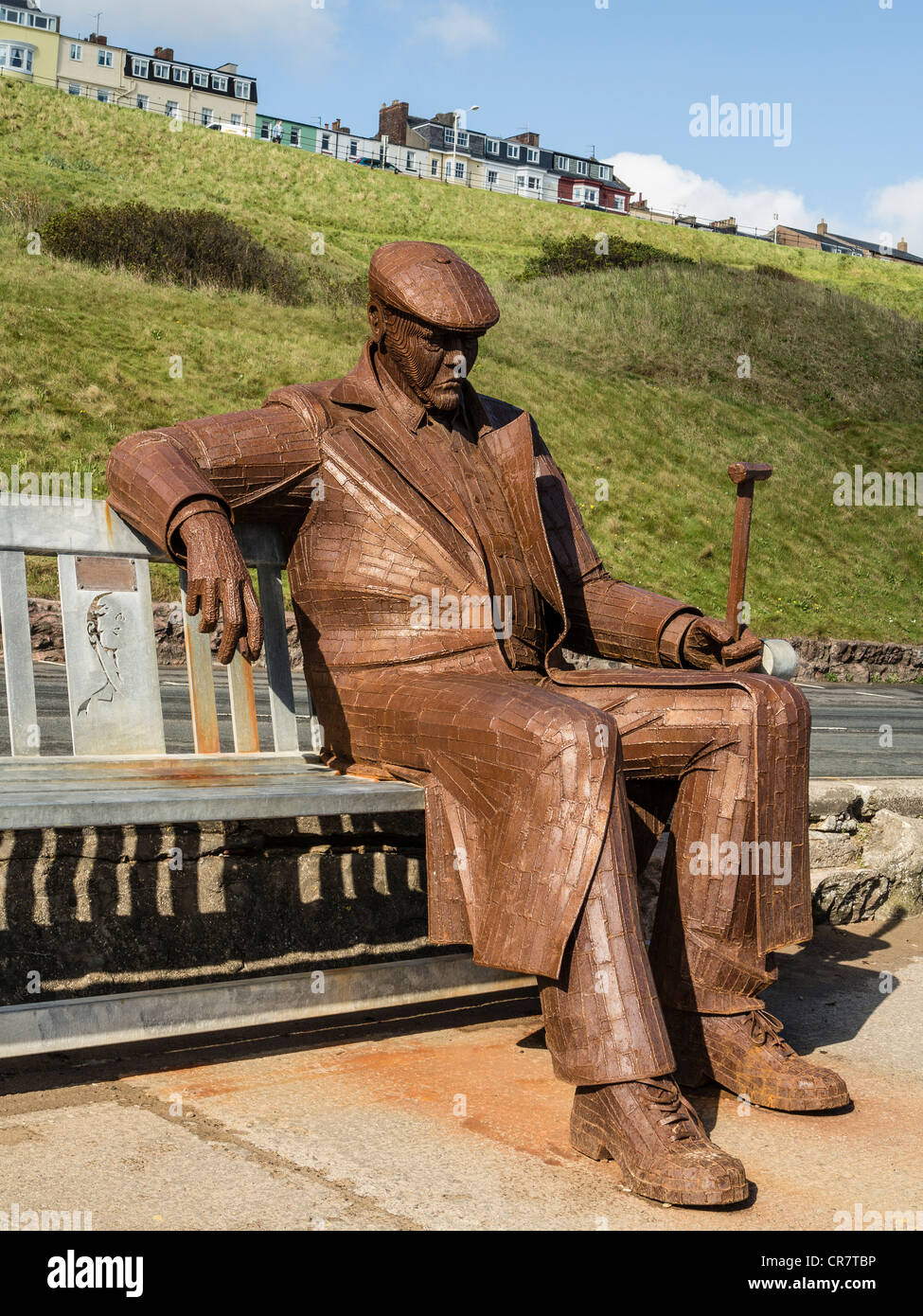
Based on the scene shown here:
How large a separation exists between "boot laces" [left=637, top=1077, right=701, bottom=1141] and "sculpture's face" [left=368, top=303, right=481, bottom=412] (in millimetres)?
1668

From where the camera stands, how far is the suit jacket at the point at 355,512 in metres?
3.06

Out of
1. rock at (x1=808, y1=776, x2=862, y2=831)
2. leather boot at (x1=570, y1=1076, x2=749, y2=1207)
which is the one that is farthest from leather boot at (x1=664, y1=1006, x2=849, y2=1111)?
rock at (x1=808, y1=776, x2=862, y2=831)

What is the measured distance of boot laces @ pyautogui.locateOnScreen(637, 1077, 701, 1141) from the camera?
7.69ft

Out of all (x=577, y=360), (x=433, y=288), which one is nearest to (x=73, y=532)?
(x=433, y=288)

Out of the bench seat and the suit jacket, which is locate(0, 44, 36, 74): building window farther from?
the bench seat

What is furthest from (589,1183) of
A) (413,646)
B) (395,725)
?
(413,646)

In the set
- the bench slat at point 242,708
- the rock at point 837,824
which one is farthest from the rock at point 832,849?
the bench slat at point 242,708

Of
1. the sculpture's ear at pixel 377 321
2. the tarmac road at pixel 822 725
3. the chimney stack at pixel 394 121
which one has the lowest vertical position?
the tarmac road at pixel 822 725

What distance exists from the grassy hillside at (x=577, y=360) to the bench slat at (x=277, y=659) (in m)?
8.19

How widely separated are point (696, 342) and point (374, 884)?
959 inches

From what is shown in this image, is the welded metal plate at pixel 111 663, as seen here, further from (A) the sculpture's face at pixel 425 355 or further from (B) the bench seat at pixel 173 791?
(A) the sculpture's face at pixel 425 355

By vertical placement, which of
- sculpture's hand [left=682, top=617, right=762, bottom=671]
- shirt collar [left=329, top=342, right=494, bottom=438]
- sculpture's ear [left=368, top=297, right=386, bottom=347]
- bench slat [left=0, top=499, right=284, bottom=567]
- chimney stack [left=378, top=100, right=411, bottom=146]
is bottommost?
sculpture's hand [left=682, top=617, right=762, bottom=671]

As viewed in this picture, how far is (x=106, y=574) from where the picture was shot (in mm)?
3361
